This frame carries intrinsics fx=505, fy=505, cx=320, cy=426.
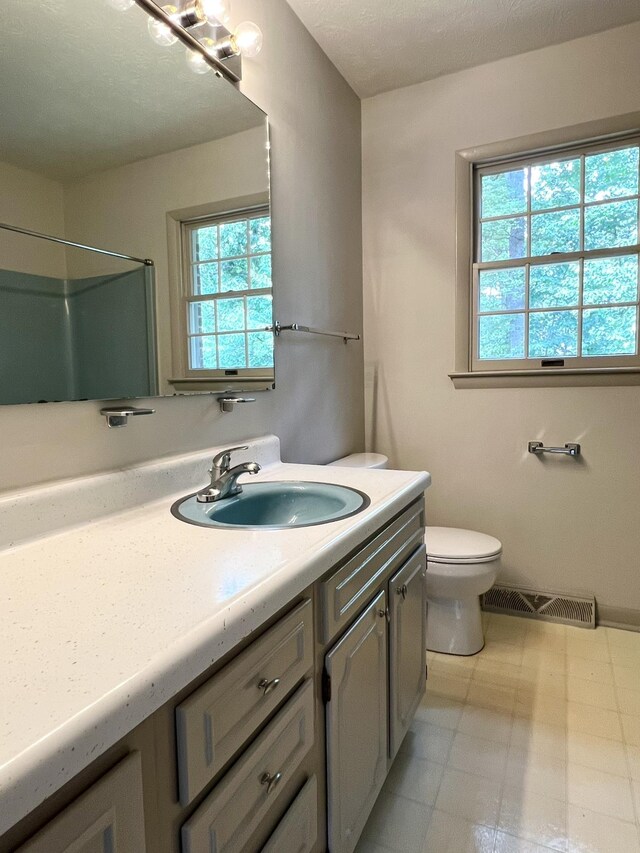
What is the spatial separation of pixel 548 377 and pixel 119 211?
189 centimetres

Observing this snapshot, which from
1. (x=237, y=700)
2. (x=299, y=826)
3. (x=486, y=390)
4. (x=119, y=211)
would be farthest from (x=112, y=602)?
(x=486, y=390)

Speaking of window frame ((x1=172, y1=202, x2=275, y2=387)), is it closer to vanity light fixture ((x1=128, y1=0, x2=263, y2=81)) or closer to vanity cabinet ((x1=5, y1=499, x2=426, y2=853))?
vanity light fixture ((x1=128, y1=0, x2=263, y2=81))

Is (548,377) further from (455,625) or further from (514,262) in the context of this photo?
(455,625)

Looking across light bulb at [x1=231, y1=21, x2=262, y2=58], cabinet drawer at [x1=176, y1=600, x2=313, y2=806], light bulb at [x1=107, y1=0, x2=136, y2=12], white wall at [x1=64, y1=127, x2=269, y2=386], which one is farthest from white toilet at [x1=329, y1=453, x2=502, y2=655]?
light bulb at [x1=107, y1=0, x2=136, y2=12]

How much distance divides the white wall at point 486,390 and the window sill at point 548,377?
1.4 inches

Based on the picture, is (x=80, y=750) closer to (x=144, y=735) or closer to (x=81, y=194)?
(x=144, y=735)

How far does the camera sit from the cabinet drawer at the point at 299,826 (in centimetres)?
80

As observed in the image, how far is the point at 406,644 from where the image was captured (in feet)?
4.67

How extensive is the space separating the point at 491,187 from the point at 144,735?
A: 8.55 ft

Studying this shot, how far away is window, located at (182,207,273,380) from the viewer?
4.73 feet

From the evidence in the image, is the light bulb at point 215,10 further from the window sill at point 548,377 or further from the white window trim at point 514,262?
the window sill at point 548,377

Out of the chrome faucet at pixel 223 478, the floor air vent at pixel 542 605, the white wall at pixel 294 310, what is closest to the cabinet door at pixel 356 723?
the chrome faucet at pixel 223 478

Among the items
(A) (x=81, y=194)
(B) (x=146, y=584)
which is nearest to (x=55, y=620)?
(B) (x=146, y=584)

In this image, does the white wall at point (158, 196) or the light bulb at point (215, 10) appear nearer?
the white wall at point (158, 196)
